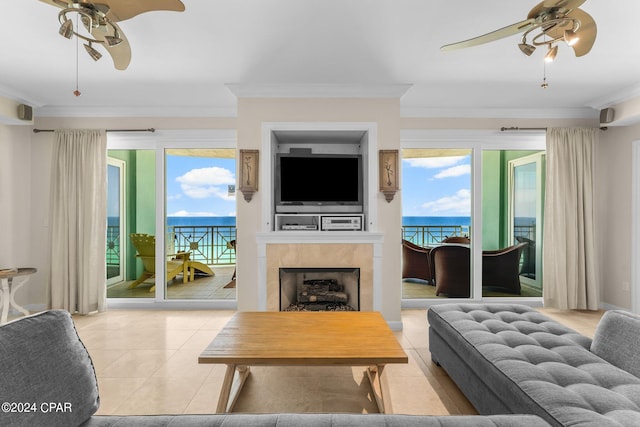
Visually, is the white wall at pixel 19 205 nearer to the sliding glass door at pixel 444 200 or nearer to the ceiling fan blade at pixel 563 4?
the sliding glass door at pixel 444 200

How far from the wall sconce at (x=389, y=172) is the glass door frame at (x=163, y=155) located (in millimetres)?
1980

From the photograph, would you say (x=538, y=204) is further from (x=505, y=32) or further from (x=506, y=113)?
(x=505, y=32)

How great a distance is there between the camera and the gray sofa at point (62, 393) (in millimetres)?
1083

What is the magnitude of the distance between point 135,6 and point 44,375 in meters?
1.62

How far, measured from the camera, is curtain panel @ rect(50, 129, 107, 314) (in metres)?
4.20

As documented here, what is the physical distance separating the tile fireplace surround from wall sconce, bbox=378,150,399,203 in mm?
486

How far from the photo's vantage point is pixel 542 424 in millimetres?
1259

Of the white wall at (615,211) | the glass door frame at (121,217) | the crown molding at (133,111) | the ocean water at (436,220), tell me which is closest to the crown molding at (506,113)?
the white wall at (615,211)

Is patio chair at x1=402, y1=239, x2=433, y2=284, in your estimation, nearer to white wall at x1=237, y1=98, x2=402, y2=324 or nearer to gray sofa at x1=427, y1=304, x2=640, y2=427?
white wall at x1=237, y1=98, x2=402, y2=324

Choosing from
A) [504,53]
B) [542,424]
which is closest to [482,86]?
[504,53]

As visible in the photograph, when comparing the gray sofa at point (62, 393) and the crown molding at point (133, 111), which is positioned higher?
the crown molding at point (133, 111)

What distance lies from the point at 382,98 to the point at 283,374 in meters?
2.85

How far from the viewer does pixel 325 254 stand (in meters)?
3.67

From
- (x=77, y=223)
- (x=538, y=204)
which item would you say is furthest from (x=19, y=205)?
(x=538, y=204)
